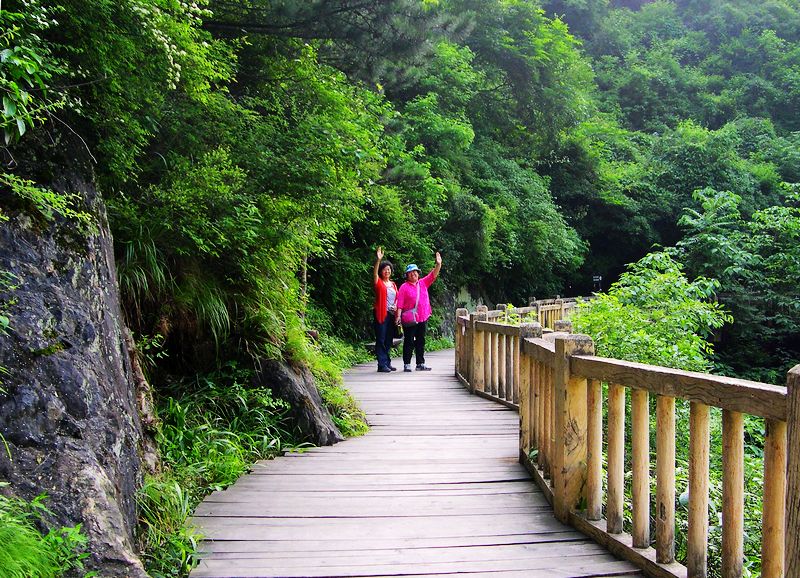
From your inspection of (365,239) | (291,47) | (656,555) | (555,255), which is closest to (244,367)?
(291,47)

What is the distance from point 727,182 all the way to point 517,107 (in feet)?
35.4

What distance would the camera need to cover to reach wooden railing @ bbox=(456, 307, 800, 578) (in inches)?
97.4

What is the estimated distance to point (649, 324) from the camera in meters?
8.12

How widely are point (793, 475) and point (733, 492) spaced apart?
482 millimetres

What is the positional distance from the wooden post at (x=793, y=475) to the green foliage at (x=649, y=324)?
4542 mm

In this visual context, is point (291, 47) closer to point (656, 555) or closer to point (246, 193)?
point (246, 193)

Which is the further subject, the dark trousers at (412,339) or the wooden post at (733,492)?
the dark trousers at (412,339)

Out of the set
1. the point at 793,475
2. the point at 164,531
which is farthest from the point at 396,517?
the point at 793,475

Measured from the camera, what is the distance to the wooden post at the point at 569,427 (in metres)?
4.00

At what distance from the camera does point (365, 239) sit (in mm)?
15789

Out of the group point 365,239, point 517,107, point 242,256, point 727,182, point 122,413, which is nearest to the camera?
point 122,413

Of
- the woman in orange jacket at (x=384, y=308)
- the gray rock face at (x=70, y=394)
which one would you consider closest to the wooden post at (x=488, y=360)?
the woman in orange jacket at (x=384, y=308)

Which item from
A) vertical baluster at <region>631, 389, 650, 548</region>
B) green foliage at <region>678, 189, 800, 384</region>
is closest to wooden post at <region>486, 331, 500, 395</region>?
vertical baluster at <region>631, 389, 650, 548</region>

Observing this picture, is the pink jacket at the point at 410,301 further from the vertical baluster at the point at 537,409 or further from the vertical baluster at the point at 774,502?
the vertical baluster at the point at 774,502
